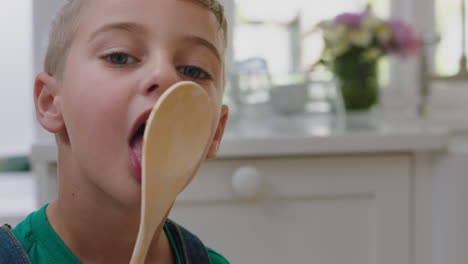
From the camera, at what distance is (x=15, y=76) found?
5.30ft

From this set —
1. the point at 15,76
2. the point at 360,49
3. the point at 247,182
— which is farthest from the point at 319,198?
the point at 15,76

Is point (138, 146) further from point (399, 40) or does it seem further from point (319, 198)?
point (399, 40)

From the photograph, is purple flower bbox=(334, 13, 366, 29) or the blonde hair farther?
purple flower bbox=(334, 13, 366, 29)

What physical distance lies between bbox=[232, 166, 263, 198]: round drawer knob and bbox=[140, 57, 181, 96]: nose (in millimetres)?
637

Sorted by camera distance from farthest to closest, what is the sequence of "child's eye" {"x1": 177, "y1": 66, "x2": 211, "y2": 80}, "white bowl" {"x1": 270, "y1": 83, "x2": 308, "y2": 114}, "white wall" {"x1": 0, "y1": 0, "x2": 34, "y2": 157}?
1. "white wall" {"x1": 0, "y1": 0, "x2": 34, "y2": 157}
2. "white bowl" {"x1": 270, "y1": 83, "x2": 308, "y2": 114}
3. "child's eye" {"x1": 177, "y1": 66, "x2": 211, "y2": 80}

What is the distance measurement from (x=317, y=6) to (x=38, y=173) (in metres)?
1.06

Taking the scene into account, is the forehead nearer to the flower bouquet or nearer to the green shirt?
the green shirt

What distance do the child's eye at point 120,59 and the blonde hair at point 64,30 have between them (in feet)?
0.21

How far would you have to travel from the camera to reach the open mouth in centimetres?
49

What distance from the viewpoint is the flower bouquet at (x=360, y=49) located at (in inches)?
60.3

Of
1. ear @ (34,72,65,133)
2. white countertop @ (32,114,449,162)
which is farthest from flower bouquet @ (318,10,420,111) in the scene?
ear @ (34,72,65,133)

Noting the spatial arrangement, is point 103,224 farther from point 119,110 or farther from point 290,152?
point 290,152

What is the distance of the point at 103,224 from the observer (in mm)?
589

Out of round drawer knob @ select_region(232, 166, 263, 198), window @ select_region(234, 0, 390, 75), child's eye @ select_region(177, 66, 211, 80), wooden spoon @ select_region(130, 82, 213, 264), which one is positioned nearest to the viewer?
wooden spoon @ select_region(130, 82, 213, 264)
